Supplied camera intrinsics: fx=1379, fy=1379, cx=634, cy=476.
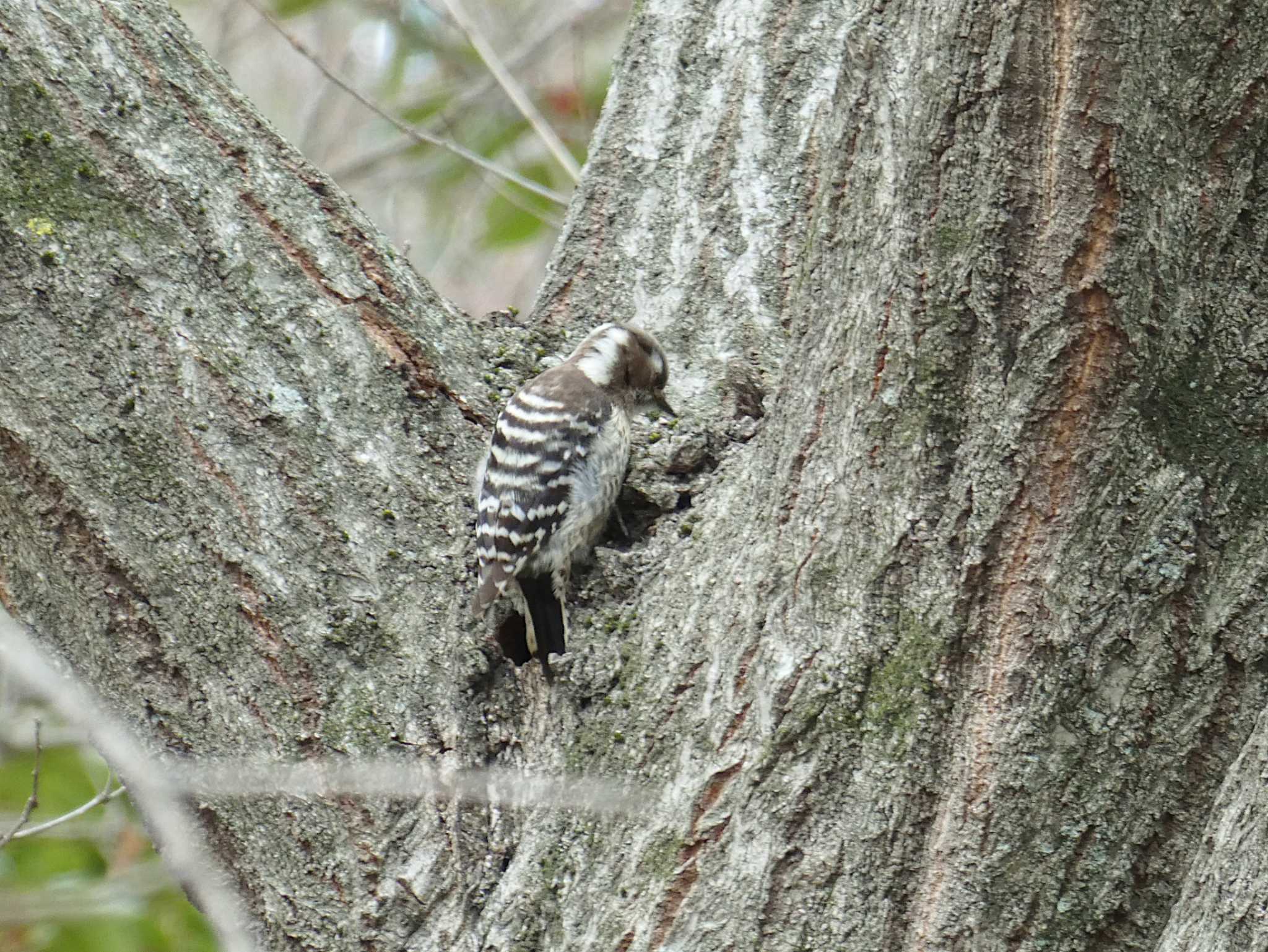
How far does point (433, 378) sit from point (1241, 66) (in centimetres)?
158

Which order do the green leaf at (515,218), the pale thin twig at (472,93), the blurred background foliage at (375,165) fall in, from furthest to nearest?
the pale thin twig at (472,93), the green leaf at (515,218), the blurred background foliage at (375,165)

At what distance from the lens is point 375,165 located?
6.79 m

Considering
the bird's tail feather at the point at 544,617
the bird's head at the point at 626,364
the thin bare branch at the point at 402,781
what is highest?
the bird's head at the point at 626,364

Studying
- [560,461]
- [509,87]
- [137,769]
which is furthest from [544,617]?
[509,87]

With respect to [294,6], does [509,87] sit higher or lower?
lower

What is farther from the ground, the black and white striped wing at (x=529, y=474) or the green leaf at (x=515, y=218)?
the green leaf at (x=515, y=218)

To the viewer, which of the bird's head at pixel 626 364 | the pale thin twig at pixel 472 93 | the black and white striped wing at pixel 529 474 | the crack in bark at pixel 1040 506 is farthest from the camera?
the pale thin twig at pixel 472 93

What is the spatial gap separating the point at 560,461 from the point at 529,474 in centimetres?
16

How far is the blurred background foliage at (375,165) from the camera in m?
4.02

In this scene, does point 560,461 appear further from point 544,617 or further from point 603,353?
point 544,617

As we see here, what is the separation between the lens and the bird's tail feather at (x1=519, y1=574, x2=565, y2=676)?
270cm

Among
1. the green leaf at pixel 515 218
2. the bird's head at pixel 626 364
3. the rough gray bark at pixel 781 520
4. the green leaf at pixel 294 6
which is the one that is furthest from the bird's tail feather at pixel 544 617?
the green leaf at pixel 294 6

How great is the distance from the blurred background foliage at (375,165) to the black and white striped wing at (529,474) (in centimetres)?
50

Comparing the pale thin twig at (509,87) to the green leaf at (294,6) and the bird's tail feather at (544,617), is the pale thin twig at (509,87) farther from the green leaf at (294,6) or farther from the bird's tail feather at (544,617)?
the bird's tail feather at (544,617)
